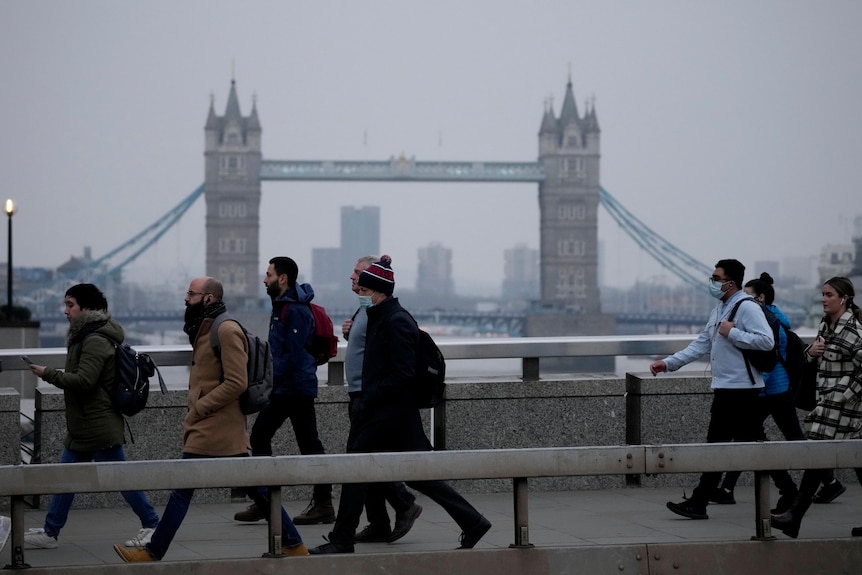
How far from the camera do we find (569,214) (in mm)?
95062

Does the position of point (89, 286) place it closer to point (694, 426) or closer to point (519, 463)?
point (519, 463)

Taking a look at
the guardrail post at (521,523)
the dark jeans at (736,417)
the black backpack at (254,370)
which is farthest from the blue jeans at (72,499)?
the dark jeans at (736,417)

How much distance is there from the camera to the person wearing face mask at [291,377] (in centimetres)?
530

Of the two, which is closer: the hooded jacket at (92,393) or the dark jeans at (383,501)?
the hooded jacket at (92,393)

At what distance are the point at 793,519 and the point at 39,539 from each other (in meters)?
2.38

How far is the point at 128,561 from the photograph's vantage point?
13.6ft

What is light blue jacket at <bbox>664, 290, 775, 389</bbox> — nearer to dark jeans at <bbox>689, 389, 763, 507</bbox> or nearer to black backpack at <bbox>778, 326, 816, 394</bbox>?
dark jeans at <bbox>689, 389, 763, 507</bbox>

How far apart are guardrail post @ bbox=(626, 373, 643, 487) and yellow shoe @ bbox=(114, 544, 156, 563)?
8.90ft

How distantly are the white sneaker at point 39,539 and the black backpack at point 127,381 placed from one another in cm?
48

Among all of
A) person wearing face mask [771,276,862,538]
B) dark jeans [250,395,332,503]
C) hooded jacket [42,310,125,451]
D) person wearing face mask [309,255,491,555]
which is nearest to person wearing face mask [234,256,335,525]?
dark jeans [250,395,332,503]

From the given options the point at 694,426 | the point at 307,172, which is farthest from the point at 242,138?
the point at 694,426

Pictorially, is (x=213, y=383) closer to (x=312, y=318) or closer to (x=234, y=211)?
(x=312, y=318)

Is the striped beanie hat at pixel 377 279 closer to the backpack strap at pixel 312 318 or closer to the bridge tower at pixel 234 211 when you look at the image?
the backpack strap at pixel 312 318

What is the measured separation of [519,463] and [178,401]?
2320 millimetres
